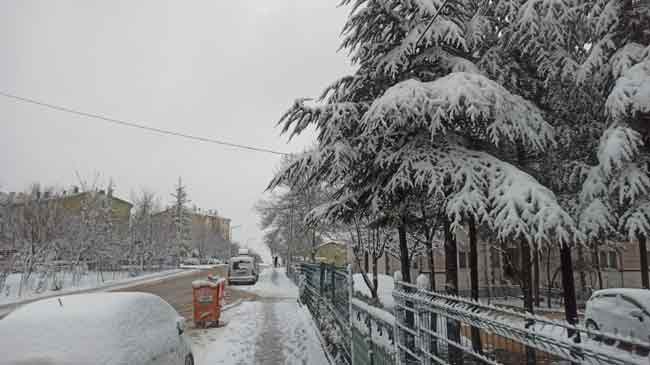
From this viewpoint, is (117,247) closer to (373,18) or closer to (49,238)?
(49,238)

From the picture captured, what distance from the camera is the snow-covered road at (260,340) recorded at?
8.59 meters

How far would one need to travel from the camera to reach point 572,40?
848 centimetres

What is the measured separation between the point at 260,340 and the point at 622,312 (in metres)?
7.79

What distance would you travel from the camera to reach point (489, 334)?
3.19 m

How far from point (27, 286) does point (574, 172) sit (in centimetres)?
3078

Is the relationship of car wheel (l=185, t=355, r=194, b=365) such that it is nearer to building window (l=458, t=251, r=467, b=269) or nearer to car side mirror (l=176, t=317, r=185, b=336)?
car side mirror (l=176, t=317, r=185, b=336)

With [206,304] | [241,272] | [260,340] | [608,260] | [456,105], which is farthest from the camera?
[241,272]

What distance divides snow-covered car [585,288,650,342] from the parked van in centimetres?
2549

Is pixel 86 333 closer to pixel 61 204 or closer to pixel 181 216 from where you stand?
pixel 61 204

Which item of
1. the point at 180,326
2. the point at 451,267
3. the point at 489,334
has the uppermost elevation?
the point at 451,267

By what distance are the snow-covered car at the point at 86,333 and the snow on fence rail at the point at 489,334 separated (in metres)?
2.96

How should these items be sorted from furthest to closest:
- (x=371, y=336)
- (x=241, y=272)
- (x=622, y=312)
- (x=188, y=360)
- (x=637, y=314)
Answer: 1. (x=241, y=272)
2. (x=622, y=312)
3. (x=637, y=314)
4. (x=188, y=360)
5. (x=371, y=336)

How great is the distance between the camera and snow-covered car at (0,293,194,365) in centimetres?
410

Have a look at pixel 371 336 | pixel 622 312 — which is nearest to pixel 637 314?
pixel 622 312
